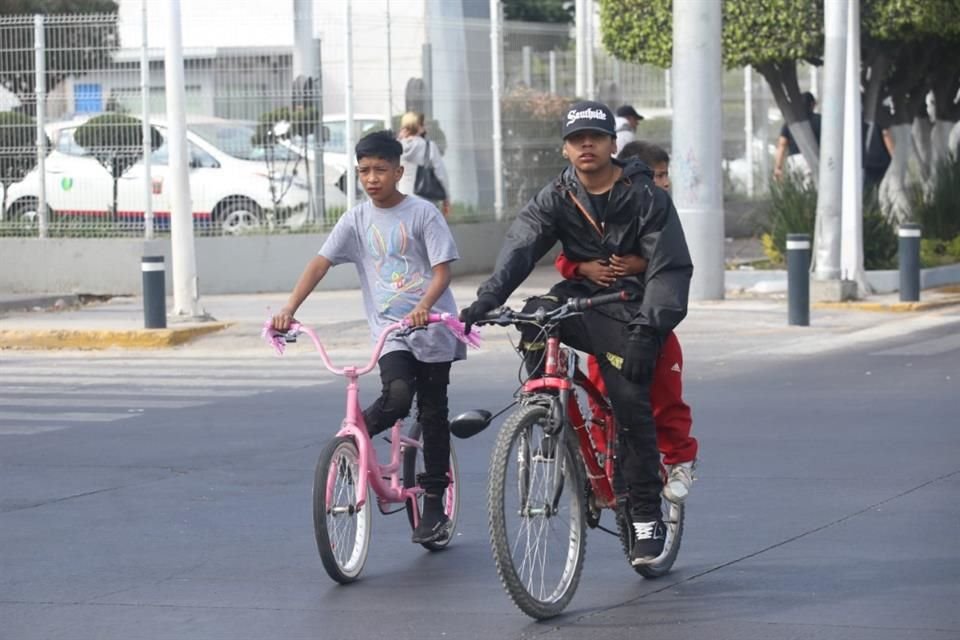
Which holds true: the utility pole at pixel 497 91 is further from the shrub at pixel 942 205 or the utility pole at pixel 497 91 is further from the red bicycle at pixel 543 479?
the red bicycle at pixel 543 479

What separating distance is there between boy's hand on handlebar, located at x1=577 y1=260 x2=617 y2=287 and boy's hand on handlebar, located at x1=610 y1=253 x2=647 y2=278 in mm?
15

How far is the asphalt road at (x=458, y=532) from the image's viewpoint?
21.1ft

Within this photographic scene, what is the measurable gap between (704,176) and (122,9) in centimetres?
1076

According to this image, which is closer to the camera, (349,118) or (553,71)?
(349,118)

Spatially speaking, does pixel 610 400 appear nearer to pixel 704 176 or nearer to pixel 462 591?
pixel 462 591

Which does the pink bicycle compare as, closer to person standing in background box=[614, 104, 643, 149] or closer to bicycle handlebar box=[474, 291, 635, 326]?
bicycle handlebar box=[474, 291, 635, 326]

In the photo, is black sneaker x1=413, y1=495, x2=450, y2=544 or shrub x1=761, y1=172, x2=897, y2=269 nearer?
black sneaker x1=413, y1=495, x2=450, y2=544

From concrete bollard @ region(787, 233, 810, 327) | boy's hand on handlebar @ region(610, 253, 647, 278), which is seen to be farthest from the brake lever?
concrete bollard @ region(787, 233, 810, 327)

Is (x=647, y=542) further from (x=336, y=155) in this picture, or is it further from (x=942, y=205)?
(x=942, y=205)

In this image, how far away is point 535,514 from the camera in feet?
20.6

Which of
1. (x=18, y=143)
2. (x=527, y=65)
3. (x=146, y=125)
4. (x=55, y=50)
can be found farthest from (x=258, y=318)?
(x=527, y=65)

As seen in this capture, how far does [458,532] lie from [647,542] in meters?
1.65

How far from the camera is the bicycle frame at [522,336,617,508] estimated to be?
637cm

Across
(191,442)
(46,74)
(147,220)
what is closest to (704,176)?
(147,220)
